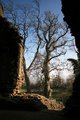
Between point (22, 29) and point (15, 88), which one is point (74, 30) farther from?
point (22, 29)

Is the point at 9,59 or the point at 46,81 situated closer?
the point at 9,59

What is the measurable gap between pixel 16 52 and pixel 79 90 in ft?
29.6

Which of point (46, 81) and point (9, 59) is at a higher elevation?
point (9, 59)

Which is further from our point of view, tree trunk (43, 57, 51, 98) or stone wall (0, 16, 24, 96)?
tree trunk (43, 57, 51, 98)

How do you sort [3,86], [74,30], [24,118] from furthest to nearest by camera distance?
[3,86] < [74,30] < [24,118]

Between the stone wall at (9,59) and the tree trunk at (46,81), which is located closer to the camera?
the stone wall at (9,59)

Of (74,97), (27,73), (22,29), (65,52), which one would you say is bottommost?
(74,97)

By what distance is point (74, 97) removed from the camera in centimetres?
1197

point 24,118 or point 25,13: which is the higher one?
point 25,13

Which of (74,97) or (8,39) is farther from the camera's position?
(8,39)

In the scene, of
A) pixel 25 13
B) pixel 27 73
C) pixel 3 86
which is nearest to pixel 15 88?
pixel 3 86

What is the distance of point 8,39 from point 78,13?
8.89m

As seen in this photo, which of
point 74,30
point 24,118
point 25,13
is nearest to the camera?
point 24,118

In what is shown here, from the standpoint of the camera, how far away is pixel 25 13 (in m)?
35.7
